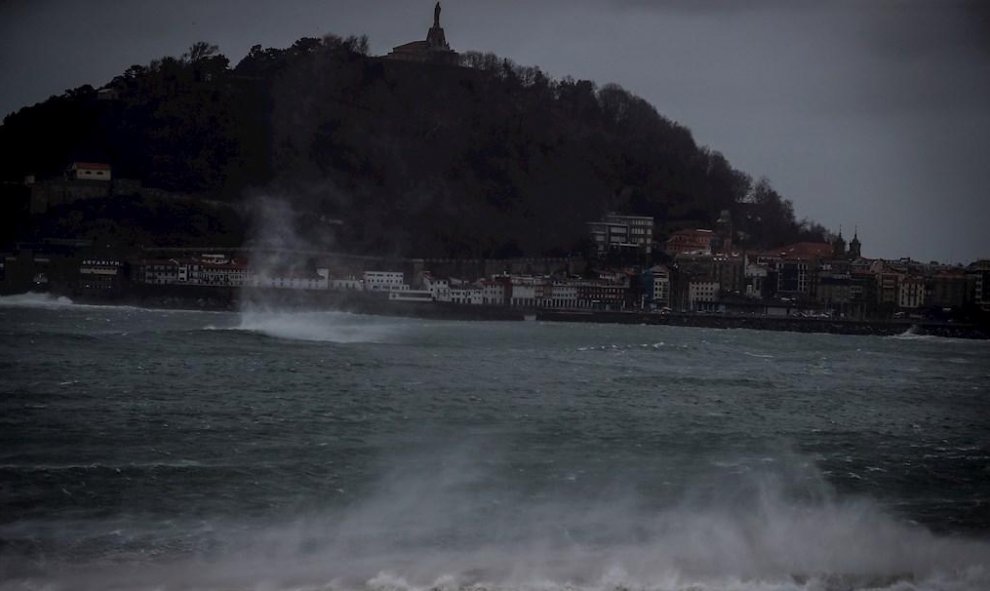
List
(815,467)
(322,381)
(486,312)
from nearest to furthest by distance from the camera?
1. (815,467)
2. (322,381)
3. (486,312)

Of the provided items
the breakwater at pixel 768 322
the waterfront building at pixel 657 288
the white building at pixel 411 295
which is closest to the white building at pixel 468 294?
the white building at pixel 411 295

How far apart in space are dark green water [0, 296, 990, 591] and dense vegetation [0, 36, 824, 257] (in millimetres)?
42424

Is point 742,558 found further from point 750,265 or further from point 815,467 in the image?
point 750,265

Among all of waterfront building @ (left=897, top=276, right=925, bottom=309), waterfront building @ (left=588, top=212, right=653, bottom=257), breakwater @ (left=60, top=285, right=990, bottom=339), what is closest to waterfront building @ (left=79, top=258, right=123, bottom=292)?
breakwater @ (left=60, top=285, right=990, bottom=339)

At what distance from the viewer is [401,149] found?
233 ft

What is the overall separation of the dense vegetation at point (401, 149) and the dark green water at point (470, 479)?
42.4m

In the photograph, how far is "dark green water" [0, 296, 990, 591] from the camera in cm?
880

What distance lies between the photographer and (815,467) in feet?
41.5

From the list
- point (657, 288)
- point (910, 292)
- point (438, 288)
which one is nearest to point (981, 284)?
point (910, 292)

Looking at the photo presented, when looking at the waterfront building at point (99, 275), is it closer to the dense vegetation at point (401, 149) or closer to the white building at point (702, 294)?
the dense vegetation at point (401, 149)

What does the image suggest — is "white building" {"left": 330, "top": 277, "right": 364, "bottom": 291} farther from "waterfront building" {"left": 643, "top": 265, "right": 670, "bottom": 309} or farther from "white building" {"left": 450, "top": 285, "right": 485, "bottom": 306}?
"waterfront building" {"left": 643, "top": 265, "right": 670, "bottom": 309}

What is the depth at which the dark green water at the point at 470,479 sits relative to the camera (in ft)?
28.9

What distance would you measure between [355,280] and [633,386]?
3521cm

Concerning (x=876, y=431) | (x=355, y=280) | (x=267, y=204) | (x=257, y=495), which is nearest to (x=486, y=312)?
(x=355, y=280)
